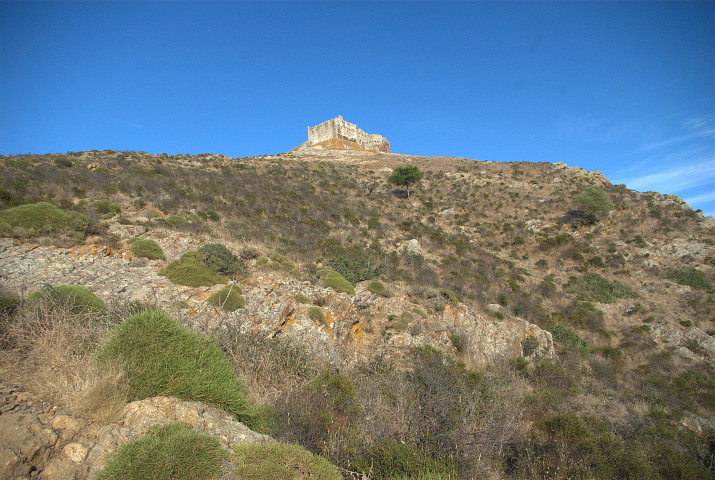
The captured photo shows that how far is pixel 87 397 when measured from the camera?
2820 mm

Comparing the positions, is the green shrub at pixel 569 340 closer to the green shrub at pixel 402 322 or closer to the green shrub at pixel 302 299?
the green shrub at pixel 402 322

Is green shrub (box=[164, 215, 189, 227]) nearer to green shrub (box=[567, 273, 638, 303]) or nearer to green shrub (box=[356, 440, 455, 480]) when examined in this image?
green shrub (box=[356, 440, 455, 480])

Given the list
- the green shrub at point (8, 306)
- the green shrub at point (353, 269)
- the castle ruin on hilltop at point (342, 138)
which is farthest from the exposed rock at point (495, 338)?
the castle ruin on hilltop at point (342, 138)

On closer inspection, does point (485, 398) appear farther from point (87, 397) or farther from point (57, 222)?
point (57, 222)

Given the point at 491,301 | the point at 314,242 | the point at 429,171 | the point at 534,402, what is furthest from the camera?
the point at 429,171

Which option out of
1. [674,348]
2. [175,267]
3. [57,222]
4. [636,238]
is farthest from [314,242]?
[636,238]

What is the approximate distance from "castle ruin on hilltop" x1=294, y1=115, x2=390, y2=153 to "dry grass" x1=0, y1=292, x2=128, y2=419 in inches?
1898

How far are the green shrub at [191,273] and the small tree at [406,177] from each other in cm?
2456

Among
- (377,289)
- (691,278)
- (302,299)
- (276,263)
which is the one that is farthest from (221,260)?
(691,278)

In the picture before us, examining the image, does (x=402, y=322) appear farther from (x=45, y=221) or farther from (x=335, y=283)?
(x=45, y=221)

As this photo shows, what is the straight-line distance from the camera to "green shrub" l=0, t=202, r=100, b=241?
7.62m

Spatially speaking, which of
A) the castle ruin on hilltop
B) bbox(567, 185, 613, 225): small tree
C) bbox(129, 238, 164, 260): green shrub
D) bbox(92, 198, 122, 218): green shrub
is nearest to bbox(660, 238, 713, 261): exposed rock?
bbox(567, 185, 613, 225): small tree

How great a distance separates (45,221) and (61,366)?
7.28 m

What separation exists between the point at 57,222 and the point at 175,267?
12.2ft
